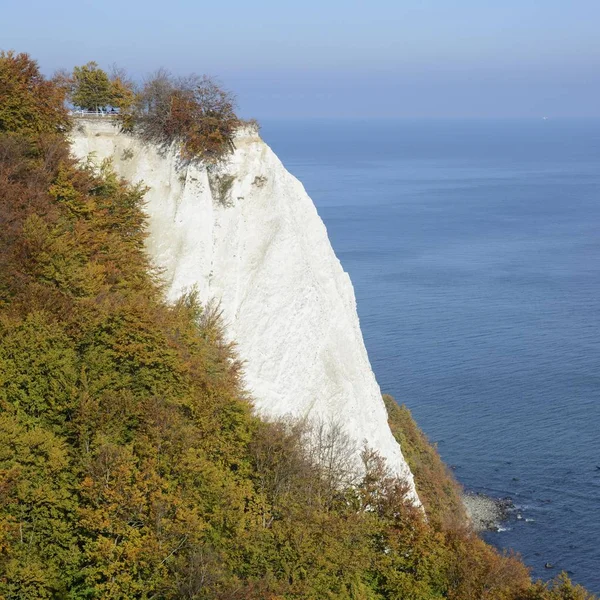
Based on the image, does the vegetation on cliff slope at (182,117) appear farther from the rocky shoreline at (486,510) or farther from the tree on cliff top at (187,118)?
the rocky shoreline at (486,510)

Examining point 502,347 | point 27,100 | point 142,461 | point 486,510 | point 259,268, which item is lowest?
point 142,461

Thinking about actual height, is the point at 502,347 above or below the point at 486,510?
above

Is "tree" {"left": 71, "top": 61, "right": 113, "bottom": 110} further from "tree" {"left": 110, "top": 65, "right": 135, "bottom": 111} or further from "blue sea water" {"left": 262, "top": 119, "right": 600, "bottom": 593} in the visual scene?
"blue sea water" {"left": 262, "top": 119, "right": 600, "bottom": 593}

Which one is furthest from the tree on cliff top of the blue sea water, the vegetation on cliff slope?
the blue sea water

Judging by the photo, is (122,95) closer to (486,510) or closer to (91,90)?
(91,90)

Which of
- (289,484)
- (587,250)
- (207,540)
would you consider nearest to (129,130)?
(289,484)

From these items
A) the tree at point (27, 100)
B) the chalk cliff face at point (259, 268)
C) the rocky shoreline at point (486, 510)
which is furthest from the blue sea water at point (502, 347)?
the tree at point (27, 100)

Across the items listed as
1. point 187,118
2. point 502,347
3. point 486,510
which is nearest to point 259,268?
point 187,118

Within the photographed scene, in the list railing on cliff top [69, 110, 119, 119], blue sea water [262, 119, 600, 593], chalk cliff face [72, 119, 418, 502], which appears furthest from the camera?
blue sea water [262, 119, 600, 593]
